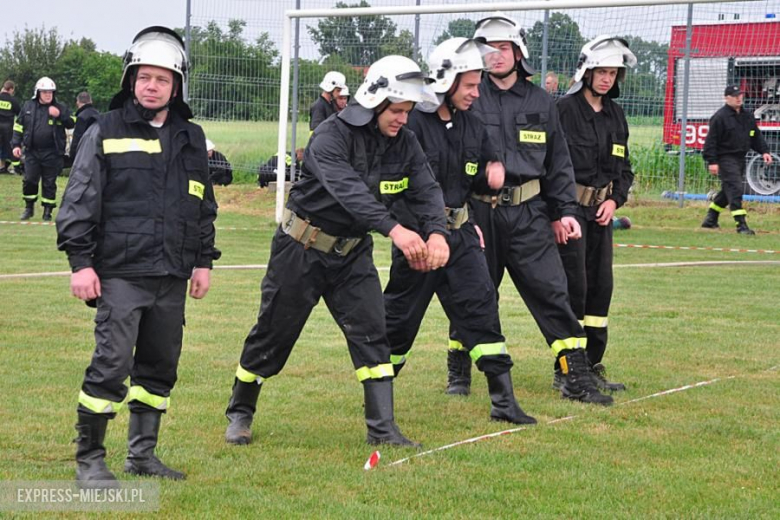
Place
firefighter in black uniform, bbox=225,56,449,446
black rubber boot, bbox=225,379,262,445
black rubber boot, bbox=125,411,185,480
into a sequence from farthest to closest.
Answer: black rubber boot, bbox=225,379,262,445
firefighter in black uniform, bbox=225,56,449,446
black rubber boot, bbox=125,411,185,480

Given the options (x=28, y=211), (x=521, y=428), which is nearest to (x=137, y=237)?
(x=521, y=428)

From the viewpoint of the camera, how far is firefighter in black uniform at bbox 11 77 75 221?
808 inches

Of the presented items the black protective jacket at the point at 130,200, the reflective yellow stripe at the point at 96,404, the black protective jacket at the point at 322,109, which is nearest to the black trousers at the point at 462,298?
the black protective jacket at the point at 130,200

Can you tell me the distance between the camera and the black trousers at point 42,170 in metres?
20.5

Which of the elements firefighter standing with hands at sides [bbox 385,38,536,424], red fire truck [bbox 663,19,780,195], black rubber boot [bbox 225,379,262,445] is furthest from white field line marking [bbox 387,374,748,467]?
red fire truck [bbox 663,19,780,195]

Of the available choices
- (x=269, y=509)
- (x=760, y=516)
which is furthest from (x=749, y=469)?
(x=269, y=509)

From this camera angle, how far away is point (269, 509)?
201 inches

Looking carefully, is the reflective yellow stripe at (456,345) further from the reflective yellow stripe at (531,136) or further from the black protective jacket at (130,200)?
the black protective jacket at (130,200)

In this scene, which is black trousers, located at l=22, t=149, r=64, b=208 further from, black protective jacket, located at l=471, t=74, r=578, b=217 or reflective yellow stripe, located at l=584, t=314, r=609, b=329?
black protective jacket, located at l=471, t=74, r=578, b=217

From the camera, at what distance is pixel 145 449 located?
5652mm

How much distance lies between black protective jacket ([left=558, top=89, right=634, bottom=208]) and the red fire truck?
1287 centimetres

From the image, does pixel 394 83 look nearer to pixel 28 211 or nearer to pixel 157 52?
pixel 157 52

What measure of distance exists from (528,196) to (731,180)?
11797 mm

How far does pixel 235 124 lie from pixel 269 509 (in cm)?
1679
